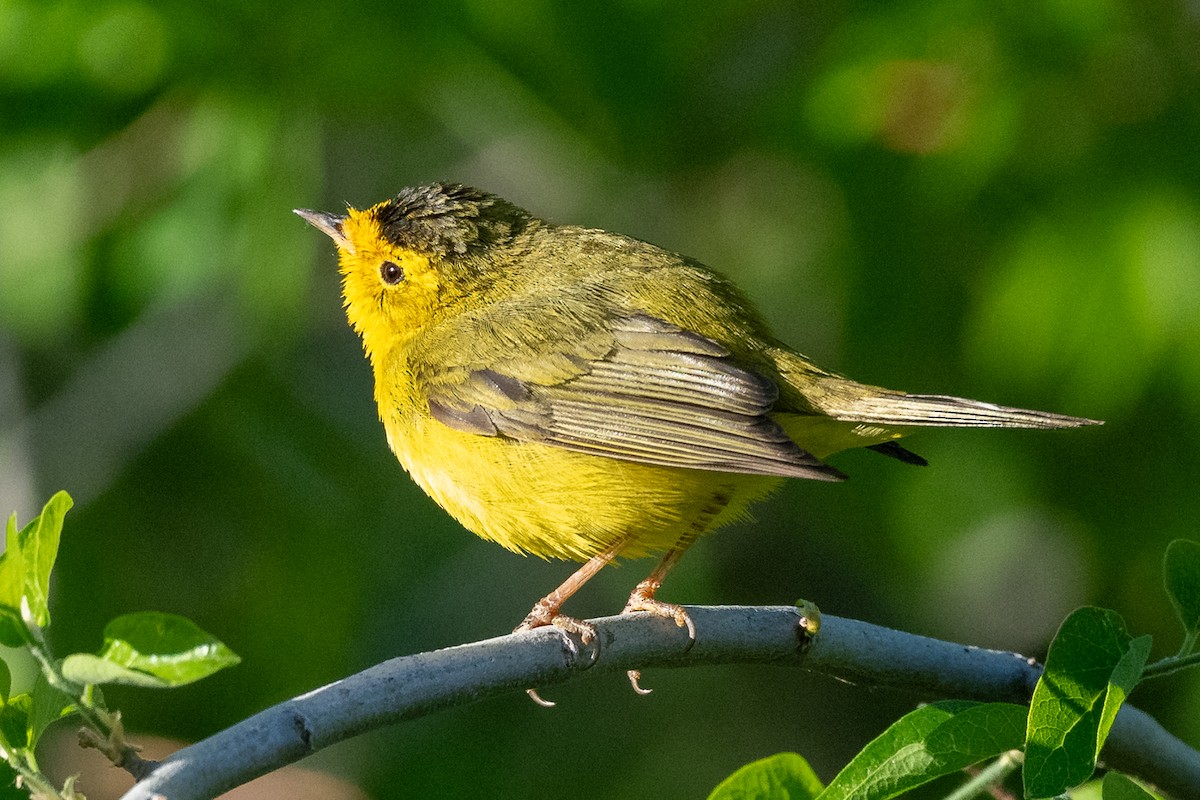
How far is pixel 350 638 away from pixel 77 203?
224 cm

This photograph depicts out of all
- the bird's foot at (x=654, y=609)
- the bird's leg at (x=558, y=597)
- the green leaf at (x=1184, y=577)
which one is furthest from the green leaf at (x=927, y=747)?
the bird's leg at (x=558, y=597)

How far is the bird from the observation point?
3588 millimetres

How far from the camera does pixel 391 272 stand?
176 inches

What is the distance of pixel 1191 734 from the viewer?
17.4ft

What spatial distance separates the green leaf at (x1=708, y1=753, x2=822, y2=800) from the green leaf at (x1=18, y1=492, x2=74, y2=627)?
1055 mm

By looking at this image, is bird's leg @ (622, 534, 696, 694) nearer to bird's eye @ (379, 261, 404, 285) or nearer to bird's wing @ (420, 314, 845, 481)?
bird's wing @ (420, 314, 845, 481)

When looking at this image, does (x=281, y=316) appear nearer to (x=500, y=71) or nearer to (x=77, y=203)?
(x=77, y=203)

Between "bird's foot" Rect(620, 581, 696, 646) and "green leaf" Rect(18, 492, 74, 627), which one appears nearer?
"green leaf" Rect(18, 492, 74, 627)

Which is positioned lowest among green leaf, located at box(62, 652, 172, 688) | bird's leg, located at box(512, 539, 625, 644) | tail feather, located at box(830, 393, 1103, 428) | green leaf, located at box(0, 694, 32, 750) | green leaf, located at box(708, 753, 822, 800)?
bird's leg, located at box(512, 539, 625, 644)

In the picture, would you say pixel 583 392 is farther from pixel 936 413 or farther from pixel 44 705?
pixel 44 705

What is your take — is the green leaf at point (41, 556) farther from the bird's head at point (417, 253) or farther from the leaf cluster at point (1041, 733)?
the bird's head at point (417, 253)

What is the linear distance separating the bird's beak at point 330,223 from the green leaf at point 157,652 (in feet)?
9.48

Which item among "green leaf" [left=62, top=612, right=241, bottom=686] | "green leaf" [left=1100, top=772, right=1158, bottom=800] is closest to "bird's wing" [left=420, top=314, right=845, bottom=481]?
"green leaf" [left=1100, top=772, right=1158, bottom=800]

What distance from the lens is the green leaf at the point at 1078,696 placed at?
2057 millimetres
